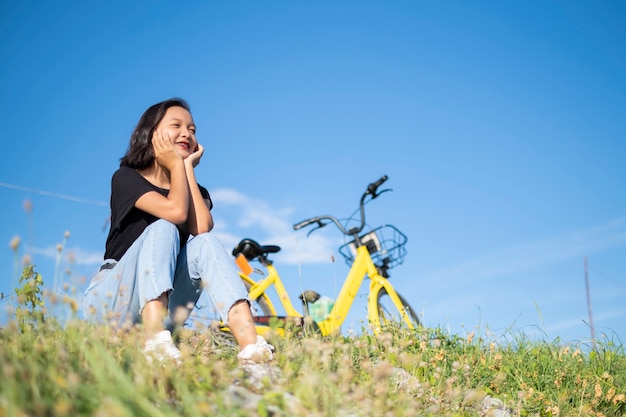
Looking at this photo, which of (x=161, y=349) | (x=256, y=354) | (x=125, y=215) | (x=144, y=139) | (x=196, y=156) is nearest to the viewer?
(x=161, y=349)

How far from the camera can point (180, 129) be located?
4.01 m

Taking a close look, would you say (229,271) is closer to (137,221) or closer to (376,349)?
(137,221)

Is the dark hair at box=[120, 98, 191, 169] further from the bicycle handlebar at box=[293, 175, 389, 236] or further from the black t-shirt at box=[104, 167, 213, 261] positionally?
the bicycle handlebar at box=[293, 175, 389, 236]

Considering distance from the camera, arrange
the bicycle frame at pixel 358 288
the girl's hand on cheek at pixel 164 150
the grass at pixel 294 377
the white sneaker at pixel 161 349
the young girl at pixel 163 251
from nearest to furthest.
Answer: the grass at pixel 294 377 < the white sneaker at pixel 161 349 < the young girl at pixel 163 251 < the girl's hand on cheek at pixel 164 150 < the bicycle frame at pixel 358 288

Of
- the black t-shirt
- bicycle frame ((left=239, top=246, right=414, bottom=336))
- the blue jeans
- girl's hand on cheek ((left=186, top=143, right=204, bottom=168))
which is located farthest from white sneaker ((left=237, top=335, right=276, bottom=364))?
bicycle frame ((left=239, top=246, right=414, bottom=336))

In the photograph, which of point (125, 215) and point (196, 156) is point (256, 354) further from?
point (196, 156)

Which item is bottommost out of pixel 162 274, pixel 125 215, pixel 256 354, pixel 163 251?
pixel 256 354

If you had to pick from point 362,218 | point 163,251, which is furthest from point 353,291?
point 163,251

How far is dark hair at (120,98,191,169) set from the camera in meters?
3.93

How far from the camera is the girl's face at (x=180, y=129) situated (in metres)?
3.97

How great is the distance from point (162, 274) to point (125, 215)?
0.69 metres

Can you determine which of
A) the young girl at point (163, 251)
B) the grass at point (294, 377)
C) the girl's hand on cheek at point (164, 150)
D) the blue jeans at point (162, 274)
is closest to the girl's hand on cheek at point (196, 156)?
the young girl at point (163, 251)

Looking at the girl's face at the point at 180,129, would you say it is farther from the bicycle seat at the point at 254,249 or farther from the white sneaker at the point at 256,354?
the bicycle seat at the point at 254,249

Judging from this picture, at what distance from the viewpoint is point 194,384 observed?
92.2 inches
